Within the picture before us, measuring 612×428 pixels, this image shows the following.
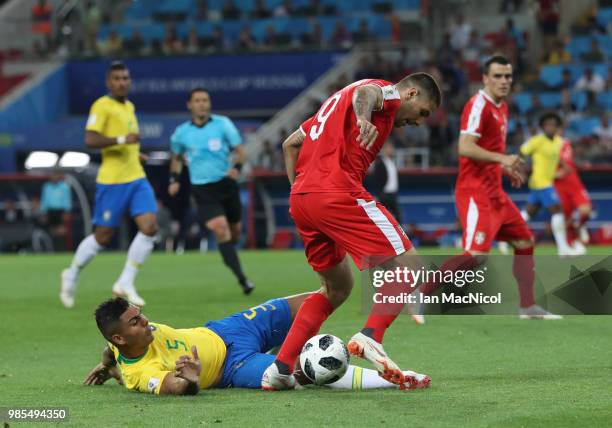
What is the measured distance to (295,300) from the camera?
8.01 meters

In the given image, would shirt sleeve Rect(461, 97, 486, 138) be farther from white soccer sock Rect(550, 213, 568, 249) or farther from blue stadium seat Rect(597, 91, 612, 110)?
blue stadium seat Rect(597, 91, 612, 110)

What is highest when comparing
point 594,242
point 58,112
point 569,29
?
point 569,29

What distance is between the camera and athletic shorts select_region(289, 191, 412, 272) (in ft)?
23.6

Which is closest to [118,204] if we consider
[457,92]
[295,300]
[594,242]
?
[295,300]

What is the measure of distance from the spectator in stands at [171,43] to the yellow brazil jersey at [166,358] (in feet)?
92.1

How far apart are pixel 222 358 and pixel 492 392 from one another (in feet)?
5.31

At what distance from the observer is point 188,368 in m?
7.07

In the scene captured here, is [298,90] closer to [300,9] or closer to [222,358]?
[300,9]

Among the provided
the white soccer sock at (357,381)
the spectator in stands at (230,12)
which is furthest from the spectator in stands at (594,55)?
the white soccer sock at (357,381)

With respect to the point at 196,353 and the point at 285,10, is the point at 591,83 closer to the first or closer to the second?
the point at 285,10

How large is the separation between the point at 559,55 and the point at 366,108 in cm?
2686

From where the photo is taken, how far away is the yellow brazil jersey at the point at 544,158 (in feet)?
68.1

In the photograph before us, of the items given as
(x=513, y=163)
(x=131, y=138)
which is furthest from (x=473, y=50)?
(x=513, y=163)

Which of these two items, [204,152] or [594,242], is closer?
[204,152]
